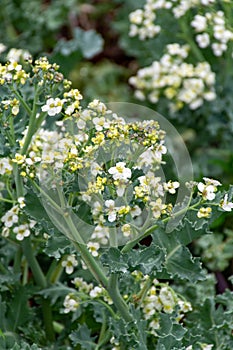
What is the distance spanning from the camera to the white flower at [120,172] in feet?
4.42

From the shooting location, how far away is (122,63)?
390cm

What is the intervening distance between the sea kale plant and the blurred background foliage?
642 mm

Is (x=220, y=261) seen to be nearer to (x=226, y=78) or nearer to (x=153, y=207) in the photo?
(x=226, y=78)

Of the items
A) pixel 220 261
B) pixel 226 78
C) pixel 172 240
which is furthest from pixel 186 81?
pixel 172 240

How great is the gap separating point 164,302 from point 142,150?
41 centimetres

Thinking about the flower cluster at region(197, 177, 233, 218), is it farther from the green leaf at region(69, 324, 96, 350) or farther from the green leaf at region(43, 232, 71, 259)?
the green leaf at region(69, 324, 96, 350)

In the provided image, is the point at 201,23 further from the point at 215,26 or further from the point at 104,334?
→ the point at 104,334

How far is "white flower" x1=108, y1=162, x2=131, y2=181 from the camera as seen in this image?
135cm

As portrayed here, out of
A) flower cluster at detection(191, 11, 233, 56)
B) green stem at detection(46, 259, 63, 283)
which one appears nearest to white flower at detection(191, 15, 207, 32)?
flower cluster at detection(191, 11, 233, 56)

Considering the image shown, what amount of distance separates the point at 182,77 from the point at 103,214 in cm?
128

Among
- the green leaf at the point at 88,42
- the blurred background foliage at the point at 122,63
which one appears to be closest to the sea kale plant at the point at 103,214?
the blurred background foliage at the point at 122,63

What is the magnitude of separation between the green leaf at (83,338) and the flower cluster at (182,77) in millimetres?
1135

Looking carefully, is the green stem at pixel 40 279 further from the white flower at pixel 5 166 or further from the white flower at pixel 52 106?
the white flower at pixel 52 106

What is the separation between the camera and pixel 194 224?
58.8 inches
